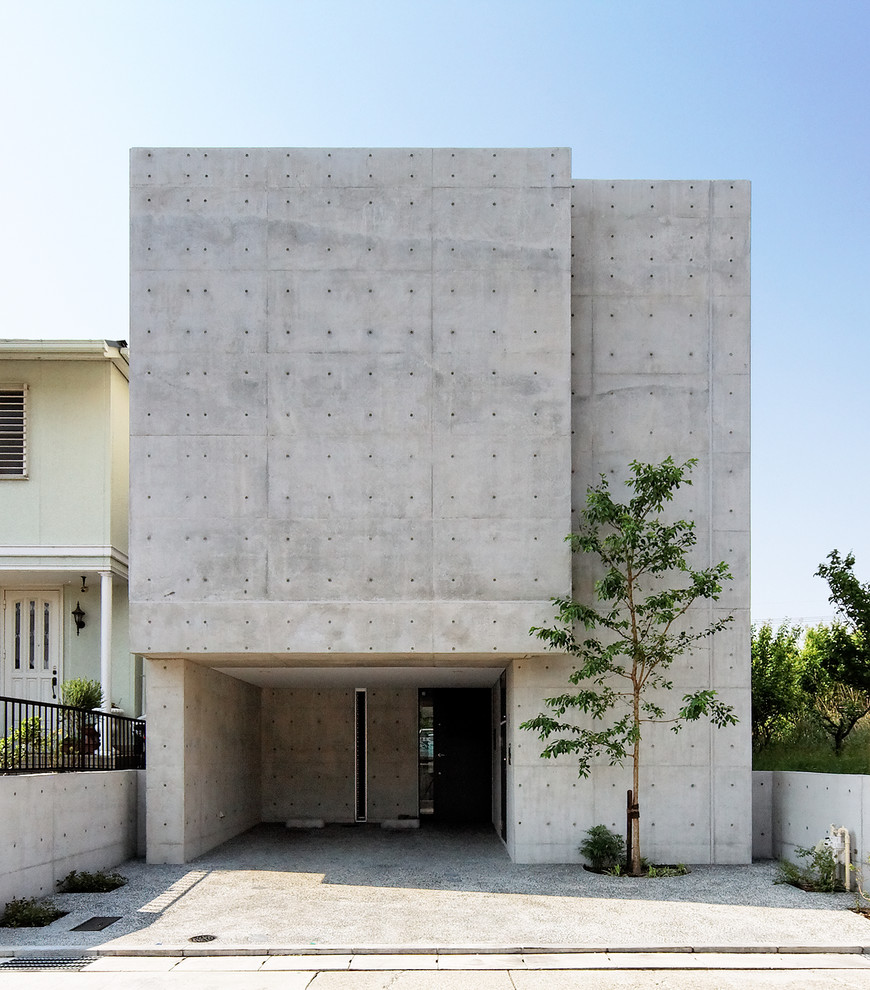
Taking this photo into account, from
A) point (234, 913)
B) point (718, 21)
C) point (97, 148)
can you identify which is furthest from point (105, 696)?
point (718, 21)

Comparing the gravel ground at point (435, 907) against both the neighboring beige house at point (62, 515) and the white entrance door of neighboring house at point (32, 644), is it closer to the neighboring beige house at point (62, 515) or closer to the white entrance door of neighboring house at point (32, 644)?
the neighboring beige house at point (62, 515)

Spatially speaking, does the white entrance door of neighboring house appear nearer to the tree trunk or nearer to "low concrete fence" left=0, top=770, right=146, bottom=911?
"low concrete fence" left=0, top=770, right=146, bottom=911

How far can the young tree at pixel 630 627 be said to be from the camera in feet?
41.7

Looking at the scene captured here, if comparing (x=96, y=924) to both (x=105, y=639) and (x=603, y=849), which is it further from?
(x=105, y=639)

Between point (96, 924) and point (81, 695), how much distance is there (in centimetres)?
610

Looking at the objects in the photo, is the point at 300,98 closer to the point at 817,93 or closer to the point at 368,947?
the point at 817,93

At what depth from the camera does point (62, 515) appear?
17047mm

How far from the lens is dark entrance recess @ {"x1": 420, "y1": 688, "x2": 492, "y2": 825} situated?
19.2 metres

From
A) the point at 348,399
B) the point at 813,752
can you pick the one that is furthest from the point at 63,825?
the point at 813,752

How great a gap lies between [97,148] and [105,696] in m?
8.24

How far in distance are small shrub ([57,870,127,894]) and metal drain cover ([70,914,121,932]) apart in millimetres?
1454

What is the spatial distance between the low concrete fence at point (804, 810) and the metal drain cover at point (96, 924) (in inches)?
317

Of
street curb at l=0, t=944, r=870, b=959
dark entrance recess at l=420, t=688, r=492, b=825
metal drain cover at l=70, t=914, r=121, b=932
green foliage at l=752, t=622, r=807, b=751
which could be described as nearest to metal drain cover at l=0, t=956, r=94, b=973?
street curb at l=0, t=944, r=870, b=959

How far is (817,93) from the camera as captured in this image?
563 inches
